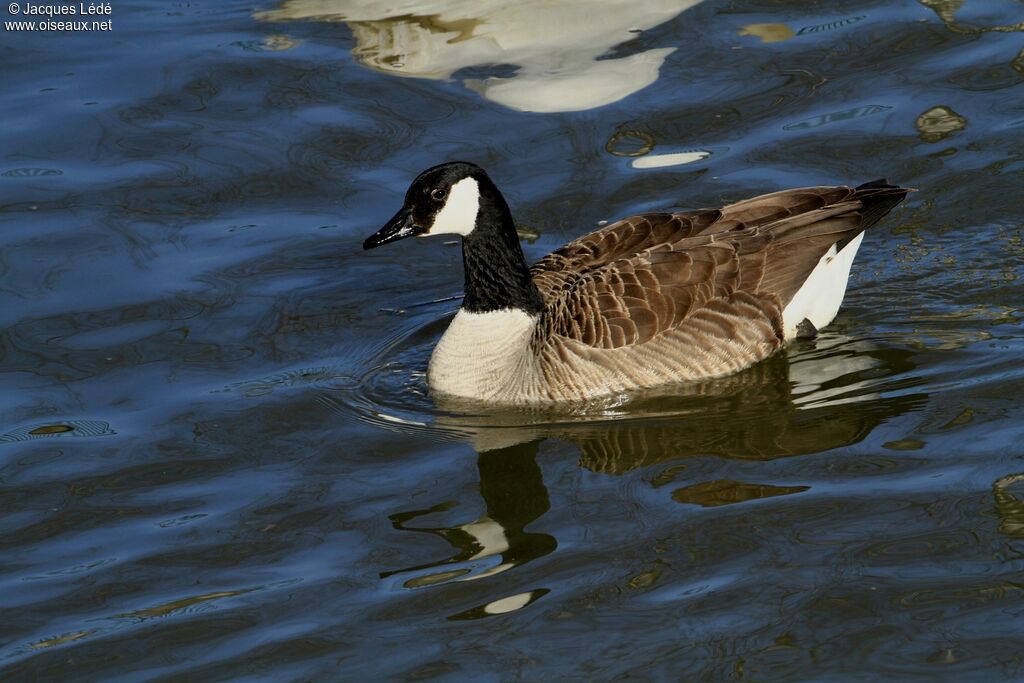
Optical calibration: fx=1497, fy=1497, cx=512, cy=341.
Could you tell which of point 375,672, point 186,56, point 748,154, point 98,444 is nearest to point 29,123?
point 186,56

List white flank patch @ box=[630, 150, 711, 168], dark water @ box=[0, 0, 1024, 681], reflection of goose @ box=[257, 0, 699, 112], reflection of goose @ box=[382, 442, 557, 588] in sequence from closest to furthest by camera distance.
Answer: dark water @ box=[0, 0, 1024, 681] → reflection of goose @ box=[382, 442, 557, 588] → white flank patch @ box=[630, 150, 711, 168] → reflection of goose @ box=[257, 0, 699, 112]

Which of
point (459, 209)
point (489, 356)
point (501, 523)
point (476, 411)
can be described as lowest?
point (501, 523)

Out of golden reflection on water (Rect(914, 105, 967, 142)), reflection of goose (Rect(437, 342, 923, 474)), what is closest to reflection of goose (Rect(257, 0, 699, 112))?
golden reflection on water (Rect(914, 105, 967, 142))

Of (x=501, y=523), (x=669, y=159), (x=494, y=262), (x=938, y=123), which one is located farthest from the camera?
(x=938, y=123)

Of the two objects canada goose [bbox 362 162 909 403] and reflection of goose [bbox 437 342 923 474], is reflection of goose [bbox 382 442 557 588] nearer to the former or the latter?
reflection of goose [bbox 437 342 923 474]

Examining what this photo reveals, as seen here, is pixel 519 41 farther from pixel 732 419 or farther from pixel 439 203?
pixel 732 419

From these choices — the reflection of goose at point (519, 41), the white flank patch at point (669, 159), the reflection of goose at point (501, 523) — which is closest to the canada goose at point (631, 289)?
the reflection of goose at point (501, 523)

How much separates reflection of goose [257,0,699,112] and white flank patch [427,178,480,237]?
14.5 ft

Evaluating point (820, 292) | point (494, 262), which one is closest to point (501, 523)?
point (494, 262)

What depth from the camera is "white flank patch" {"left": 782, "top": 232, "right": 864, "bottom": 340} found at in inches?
389

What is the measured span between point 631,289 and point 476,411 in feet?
4.09

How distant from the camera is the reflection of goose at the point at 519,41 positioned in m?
13.7

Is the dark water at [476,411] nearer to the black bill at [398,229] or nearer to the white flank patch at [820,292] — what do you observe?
the white flank patch at [820,292]

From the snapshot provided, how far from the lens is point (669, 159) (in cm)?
1254
